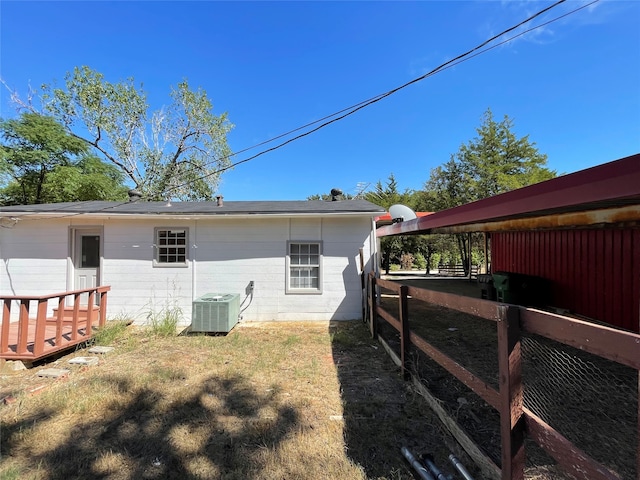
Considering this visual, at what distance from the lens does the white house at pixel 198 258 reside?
23.7 ft

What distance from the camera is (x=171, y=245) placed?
24.4 ft

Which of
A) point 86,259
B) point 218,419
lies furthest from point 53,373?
point 86,259

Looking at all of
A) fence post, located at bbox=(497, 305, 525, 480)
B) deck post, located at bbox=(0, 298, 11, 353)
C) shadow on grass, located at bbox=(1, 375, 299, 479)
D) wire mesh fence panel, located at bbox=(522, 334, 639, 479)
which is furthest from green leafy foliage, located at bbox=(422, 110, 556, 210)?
deck post, located at bbox=(0, 298, 11, 353)

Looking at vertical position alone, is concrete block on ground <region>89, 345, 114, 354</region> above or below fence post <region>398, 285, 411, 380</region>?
below

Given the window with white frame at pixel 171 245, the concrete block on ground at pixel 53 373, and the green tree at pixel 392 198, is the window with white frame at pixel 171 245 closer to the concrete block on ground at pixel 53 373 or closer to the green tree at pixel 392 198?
the concrete block on ground at pixel 53 373

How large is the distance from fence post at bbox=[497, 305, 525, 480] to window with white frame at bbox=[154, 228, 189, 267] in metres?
7.11

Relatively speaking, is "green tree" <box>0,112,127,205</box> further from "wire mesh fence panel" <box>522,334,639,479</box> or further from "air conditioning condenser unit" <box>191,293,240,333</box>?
"wire mesh fence panel" <box>522,334,639,479</box>

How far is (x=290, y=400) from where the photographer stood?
11.1ft

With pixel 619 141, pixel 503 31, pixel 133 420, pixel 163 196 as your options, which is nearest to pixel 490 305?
pixel 133 420

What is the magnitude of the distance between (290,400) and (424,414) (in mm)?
1427

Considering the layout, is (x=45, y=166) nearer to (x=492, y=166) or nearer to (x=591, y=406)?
(x=591, y=406)

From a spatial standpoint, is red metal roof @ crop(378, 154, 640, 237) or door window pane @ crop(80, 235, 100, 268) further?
door window pane @ crop(80, 235, 100, 268)

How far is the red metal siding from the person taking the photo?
Answer: 5562 millimetres

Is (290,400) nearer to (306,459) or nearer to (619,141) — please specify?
(306,459)
